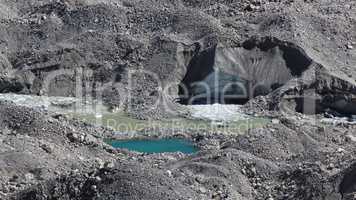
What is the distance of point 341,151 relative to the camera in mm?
27141

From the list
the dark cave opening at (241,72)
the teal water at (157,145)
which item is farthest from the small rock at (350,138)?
the dark cave opening at (241,72)

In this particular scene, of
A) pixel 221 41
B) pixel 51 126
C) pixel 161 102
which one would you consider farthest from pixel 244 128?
pixel 51 126

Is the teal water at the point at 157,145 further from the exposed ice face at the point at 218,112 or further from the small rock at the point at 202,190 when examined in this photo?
the small rock at the point at 202,190

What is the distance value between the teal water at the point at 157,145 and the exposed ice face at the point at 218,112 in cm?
296

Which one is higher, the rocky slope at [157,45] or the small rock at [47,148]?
the rocky slope at [157,45]

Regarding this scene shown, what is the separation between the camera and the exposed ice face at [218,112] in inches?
1421

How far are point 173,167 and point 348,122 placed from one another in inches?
461

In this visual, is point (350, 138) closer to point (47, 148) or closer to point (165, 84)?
point (165, 84)

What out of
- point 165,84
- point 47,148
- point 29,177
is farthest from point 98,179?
point 165,84

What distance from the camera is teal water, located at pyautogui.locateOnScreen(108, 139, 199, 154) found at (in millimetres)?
32531

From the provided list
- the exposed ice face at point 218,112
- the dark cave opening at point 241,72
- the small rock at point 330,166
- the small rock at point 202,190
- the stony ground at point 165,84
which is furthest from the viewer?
the dark cave opening at point 241,72

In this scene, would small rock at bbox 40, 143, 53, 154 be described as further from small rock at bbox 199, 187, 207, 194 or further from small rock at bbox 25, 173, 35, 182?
small rock at bbox 199, 187, 207, 194

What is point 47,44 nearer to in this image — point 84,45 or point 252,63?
point 84,45

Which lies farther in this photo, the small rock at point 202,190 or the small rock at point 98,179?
the small rock at point 202,190
